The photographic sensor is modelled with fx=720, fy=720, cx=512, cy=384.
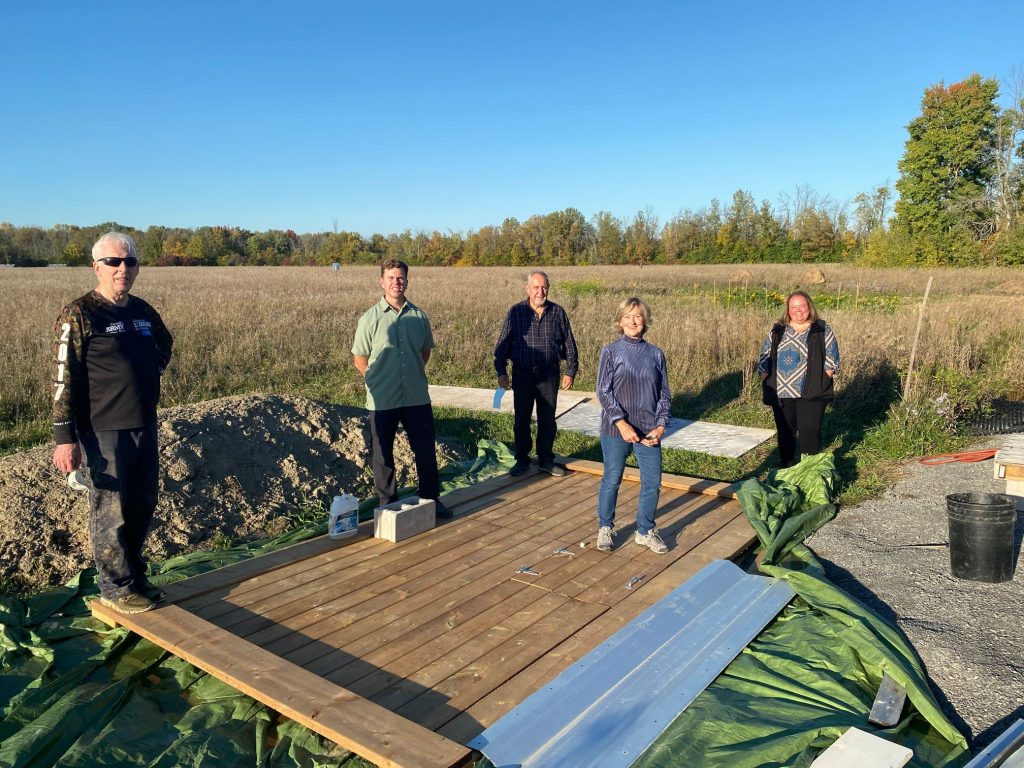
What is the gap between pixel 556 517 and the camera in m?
4.82

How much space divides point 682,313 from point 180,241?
67316mm

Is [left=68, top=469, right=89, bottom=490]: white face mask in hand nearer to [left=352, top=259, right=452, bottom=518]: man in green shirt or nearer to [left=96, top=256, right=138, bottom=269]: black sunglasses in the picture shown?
[left=96, top=256, right=138, bottom=269]: black sunglasses

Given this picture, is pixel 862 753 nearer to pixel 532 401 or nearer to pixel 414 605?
pixel 414 605

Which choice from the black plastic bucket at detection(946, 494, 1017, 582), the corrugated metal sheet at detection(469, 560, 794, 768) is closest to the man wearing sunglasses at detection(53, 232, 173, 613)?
the corrugated metal sheet at detection(469, 560, 794, 768)

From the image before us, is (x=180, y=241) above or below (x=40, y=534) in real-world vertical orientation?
above

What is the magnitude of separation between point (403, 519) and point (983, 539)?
3264 millimetres

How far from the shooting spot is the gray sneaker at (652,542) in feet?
13.7

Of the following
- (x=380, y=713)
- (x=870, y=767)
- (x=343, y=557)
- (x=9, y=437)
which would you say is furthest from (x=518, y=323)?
(x=9, y=437)

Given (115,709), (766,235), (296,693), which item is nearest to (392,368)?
(296,693)

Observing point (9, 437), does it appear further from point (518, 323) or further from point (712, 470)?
point (712, 470)

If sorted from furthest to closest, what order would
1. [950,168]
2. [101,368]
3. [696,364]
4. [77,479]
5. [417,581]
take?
1. [950,168]
2. [696,364]
3. [417,581]
4. [77,479]
5. [101,368]

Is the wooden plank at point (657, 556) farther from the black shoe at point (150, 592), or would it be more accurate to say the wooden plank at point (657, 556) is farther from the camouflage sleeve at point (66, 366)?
the camouflage sleeve at point (66, 366)

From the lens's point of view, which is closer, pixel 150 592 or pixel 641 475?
pixel 150 592

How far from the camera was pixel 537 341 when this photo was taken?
5312 millimetres
